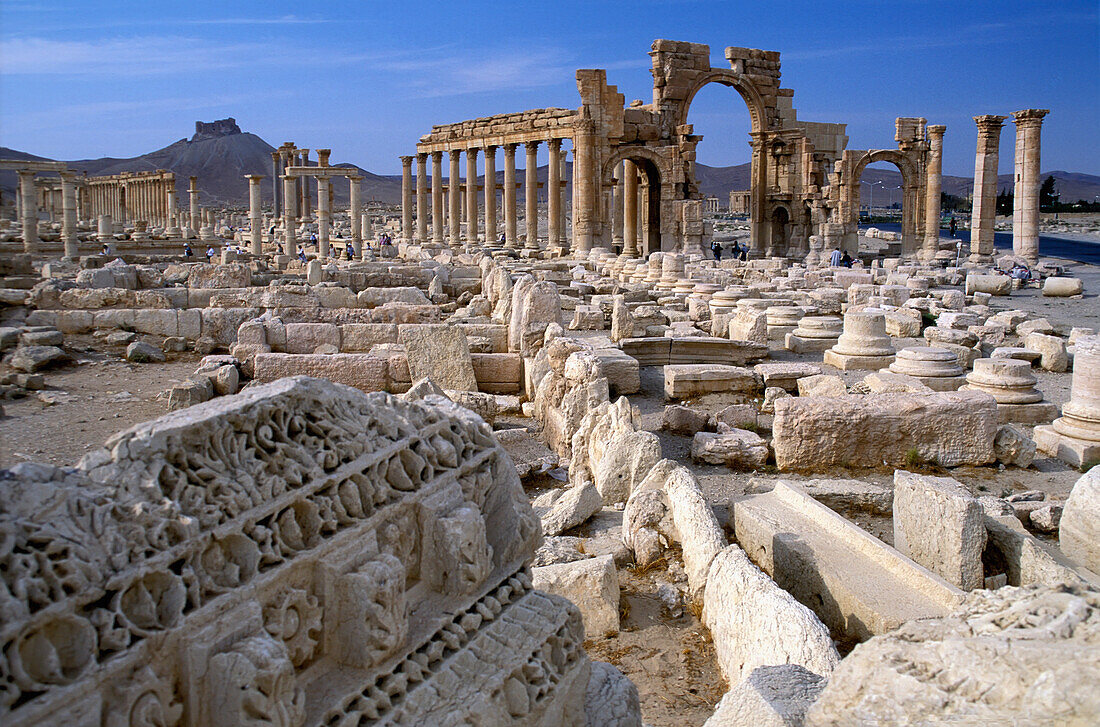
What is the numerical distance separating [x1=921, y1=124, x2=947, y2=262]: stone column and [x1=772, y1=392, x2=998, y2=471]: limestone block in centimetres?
2454

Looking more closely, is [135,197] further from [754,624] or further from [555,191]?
[754,624]

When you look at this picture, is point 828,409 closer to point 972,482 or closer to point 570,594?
point 972,482

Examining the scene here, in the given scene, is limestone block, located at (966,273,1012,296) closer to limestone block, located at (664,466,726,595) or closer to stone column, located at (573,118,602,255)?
stone column, located at (573,118,602,255)

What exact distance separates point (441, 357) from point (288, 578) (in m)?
7.66

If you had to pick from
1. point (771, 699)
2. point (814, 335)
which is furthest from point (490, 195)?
point (771, 699)

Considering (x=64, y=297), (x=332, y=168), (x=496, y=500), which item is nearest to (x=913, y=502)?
(x=496, y=500)

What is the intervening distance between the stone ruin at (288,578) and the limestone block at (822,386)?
6164mm

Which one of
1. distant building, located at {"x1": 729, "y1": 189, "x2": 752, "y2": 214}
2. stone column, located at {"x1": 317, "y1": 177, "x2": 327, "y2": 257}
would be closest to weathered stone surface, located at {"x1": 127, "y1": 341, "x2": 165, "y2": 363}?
stone column, located at {"x1": 317, "y1": 177, "x2": 327, "y2": 257}

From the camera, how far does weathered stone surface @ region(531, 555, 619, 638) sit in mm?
4348

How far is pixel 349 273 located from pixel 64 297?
16.0 ft

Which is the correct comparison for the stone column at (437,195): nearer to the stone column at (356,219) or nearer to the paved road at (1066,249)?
the stone column at (356,219)

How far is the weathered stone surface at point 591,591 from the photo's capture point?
4.35 m

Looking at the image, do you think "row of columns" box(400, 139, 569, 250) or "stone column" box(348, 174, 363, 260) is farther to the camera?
"stone column" box(348, 174, 363, 260)

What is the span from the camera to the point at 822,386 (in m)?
8.89
